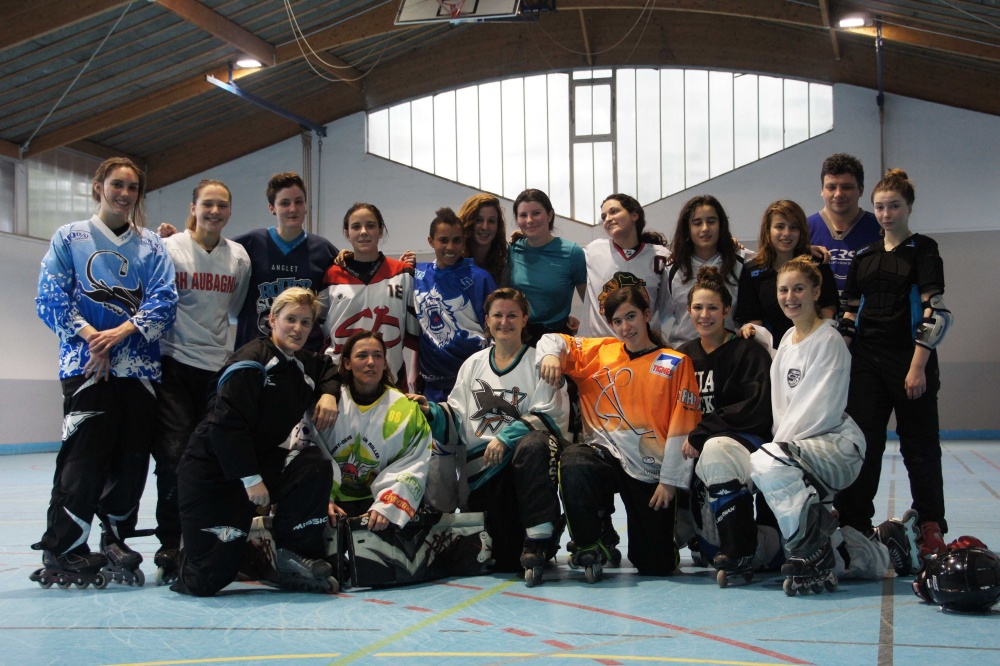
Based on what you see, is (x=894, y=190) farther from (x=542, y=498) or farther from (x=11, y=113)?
(x=11, y=113)

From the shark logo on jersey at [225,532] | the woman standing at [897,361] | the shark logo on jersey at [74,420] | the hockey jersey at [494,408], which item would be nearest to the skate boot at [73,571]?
the shark logo on jersey at [74,420]

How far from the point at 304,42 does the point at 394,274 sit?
425 inches

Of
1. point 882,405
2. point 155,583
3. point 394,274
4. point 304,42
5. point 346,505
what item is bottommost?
point 155,583

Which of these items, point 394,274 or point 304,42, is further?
point 304,42

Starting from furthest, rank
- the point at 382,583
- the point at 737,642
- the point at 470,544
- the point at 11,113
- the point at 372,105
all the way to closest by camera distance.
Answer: the point at 372,105 < the point at 11,113 < the point at 470,544 < the point at 382,583 < the point at 737,642

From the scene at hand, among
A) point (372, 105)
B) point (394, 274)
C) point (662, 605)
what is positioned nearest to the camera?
point (662, 605)

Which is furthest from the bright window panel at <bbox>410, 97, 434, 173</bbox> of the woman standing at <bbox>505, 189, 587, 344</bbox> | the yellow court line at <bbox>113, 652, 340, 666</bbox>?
the yellow court line at <bbox>113, 652, 340, 666</bbox>

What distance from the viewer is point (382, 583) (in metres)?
4.07

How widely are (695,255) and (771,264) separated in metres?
0.42

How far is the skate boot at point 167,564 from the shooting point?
14.0ft

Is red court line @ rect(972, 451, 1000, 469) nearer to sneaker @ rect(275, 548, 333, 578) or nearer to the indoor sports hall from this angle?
the indoor sports hall

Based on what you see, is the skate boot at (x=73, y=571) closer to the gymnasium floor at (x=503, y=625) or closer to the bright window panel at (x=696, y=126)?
the gymnasium floor at (x=503, y=625)

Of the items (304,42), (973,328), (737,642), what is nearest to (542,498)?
(737,642)

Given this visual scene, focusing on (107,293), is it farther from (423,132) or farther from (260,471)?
(423,132)
